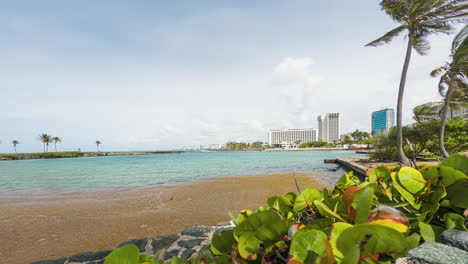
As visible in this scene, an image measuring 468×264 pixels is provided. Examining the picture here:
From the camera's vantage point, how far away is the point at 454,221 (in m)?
0.52

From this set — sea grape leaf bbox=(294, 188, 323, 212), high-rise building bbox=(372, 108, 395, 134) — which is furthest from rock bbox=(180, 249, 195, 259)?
high-rise building bbox=(372, 108, 395, 134)

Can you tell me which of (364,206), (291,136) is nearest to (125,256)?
(364,206)

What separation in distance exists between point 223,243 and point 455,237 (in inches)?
22.8

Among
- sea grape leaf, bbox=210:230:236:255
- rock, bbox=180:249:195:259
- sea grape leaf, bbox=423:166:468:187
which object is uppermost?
sea grape leaf, bbox=423:166:468:187

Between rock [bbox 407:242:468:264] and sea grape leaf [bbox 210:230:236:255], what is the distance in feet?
1.33

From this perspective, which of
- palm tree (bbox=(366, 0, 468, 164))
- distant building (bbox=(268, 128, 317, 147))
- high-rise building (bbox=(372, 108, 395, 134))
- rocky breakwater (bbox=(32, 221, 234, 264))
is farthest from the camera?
distant building (bbox=(268, 128, 317, 147))

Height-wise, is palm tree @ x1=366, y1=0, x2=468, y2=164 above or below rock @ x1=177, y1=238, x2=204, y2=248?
above

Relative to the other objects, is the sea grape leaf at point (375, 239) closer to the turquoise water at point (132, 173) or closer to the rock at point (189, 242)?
the turquoise water at point (132, 173)

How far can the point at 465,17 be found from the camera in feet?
33.6

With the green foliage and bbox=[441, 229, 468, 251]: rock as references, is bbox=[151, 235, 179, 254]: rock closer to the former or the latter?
the green foliage

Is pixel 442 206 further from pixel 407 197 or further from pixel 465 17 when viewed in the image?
pixel 465 17

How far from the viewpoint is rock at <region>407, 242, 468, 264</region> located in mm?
433

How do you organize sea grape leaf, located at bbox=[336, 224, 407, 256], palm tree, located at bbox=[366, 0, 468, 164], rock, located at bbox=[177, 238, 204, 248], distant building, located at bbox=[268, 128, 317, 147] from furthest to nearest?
1. distant building, located at bbox=[268, 128, 317, 147]
2. palm tree, located at bbox=[366, 0, 468, 164]
3. rock, located at bbox=[177, 238, 204, 248]
4. sea grape leaf, located at bbox=[336, 224, 407, 256]

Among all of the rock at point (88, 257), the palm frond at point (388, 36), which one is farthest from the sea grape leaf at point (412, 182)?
the palm frond at point (388, 36)
